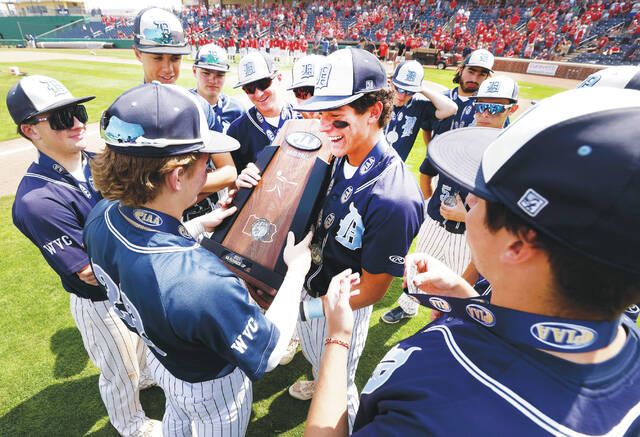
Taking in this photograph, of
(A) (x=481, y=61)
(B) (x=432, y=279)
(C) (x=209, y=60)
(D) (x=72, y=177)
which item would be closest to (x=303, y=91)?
(C) (x=209, y=60)

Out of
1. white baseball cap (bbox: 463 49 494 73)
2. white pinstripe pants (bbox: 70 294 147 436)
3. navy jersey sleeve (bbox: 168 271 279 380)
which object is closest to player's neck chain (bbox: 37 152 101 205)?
white pinstripe pants (bbox: 70 294 147 436)

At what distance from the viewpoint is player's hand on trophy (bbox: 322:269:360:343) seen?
1.48 meters

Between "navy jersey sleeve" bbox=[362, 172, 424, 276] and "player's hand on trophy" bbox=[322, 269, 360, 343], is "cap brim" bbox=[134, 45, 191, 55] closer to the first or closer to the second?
"navy jersey sleeve" bbox=[362, 172, 424, 276]

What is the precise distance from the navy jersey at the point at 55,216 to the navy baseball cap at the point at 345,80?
1.67 metres

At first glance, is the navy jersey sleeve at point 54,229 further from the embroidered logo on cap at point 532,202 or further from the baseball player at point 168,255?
the embroidered logo on cap at point 532,202

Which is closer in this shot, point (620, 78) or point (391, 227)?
point (391, 227)

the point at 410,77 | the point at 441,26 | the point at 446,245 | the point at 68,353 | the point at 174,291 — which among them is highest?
the point at 441,26

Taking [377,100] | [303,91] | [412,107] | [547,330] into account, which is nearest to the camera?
[547,330]

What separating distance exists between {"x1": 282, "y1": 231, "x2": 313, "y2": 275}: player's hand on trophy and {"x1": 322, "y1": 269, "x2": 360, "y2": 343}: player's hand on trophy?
0.35 meters

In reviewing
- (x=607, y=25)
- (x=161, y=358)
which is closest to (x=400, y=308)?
(x=161, y=358)

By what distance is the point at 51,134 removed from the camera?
241 centimetres

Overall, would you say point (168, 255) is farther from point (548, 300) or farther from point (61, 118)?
point (61, 118)

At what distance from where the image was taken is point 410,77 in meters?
4.90

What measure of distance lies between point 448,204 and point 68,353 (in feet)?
14.2
